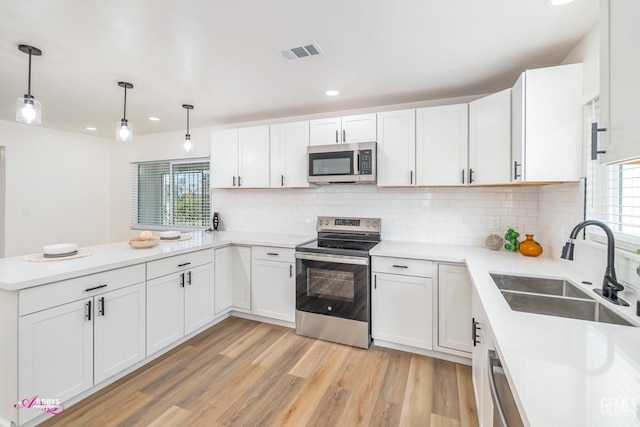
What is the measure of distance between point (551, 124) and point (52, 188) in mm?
5819

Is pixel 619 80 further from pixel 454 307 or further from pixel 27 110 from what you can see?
pixel 27 110

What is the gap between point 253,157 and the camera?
11.5 feet

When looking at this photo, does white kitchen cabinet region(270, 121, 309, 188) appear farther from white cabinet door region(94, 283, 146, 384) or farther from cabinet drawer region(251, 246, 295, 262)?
white cabinet door region(94, 283, 146, 384)

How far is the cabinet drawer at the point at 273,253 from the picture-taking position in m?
3.00

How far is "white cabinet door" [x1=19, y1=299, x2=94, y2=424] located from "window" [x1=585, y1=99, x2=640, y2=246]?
2.99m

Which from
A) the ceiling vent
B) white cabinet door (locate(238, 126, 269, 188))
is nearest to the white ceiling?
the ceiling vent

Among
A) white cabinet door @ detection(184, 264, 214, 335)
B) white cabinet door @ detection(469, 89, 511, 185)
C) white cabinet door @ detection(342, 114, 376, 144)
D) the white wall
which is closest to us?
white cabinet door @ detection(469, 89, 511, 185)

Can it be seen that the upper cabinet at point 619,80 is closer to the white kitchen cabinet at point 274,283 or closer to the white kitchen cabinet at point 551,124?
the white kitchen cabinet at point 551,124

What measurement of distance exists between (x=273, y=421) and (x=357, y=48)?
8.12ft

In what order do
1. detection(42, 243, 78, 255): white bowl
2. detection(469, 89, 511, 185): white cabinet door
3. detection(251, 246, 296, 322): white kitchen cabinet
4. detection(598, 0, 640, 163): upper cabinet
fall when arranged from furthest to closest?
detection(251, 246, 296, 322): white kitchen cabinet → detection(469, 89, 511, 185): white cabinet door → detection(42, 243, 78, 255): white bowl → detection(598, 0, 640, 163): upper cabinet

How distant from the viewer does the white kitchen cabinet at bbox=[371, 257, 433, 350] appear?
8.18 ft

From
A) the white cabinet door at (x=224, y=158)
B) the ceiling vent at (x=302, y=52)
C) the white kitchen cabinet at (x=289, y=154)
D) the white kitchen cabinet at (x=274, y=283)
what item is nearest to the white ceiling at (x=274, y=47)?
the ceiling vent at (x=302, y=52)

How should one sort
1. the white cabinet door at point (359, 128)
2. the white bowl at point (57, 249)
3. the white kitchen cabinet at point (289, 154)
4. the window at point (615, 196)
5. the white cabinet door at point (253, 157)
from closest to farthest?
the window at point (615, 196)
the white bowl at point (57, 249)
the white cabinet door at point (359, 128)
the white kitchen cabinet at point (289, 154)
the white cabinet door at point (253, 157)

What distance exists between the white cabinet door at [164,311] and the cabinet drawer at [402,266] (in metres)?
1.77
